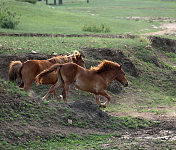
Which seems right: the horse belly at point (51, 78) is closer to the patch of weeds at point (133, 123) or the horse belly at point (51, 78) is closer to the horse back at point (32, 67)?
the horse back at point (32, 67)

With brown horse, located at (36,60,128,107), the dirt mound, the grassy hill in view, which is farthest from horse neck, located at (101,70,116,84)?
the dirt mound

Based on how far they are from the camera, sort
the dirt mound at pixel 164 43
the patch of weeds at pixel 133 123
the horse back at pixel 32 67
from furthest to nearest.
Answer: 1. the dirt mound at pixel 164 43
2. the horse back at pixel 32 67
3. the patch of weeds at pixel 133 123

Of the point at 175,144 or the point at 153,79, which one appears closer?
the point at 175,144

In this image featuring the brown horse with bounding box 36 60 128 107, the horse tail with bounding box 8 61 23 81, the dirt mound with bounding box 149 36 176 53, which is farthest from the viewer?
the dirt mound with bounding box 149 36 176 53

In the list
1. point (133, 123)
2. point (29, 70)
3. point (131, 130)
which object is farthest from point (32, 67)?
point (131, 130)

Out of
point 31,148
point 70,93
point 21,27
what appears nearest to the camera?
point 31,148

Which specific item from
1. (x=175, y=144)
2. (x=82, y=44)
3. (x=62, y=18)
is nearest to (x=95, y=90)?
(x=175, y=144)

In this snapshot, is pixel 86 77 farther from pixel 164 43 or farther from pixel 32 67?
pixel 164 43

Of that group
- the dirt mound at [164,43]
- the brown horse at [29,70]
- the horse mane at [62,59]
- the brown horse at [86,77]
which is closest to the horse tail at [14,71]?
the brown horse at [29,70]

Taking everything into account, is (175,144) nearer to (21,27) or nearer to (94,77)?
(94,77)

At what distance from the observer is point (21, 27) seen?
3038 cm

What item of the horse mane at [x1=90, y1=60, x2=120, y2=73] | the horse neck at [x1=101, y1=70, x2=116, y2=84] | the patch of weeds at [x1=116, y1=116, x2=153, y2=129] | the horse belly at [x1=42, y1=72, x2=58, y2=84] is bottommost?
the patch of weeds at [x1=116, y1=116, x2=153, y2=129]

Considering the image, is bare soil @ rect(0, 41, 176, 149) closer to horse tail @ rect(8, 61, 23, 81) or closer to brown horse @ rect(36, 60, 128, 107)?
brown horse @ rect(36, 60, 128, 107)

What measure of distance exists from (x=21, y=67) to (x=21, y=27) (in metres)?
17.4
